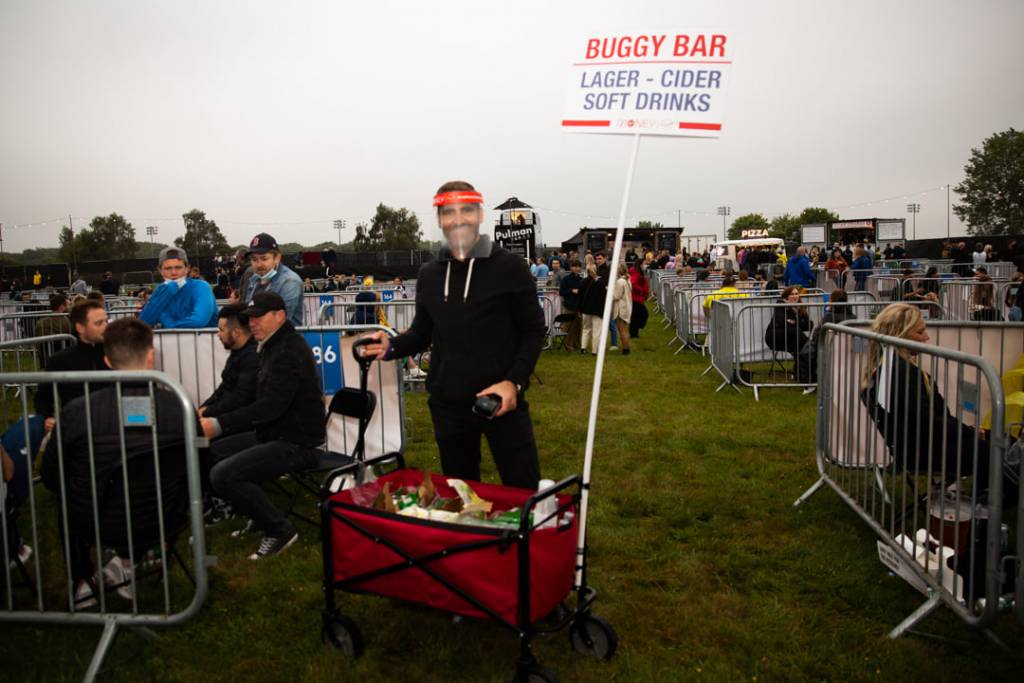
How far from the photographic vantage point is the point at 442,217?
3465 mm

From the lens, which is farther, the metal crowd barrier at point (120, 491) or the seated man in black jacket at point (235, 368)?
the seated man in black jacket at point (235, 368)

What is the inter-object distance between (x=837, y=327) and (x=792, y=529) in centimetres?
136

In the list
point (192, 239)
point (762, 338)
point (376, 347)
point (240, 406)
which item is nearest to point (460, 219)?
point (376, 347)

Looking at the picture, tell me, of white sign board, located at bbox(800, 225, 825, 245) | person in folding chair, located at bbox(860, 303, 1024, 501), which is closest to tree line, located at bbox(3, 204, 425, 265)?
white sign board, located at bbox(800, 225, 825, 245)

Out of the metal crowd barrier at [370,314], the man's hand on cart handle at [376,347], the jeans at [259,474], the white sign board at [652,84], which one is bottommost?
the jeans at [259,474]

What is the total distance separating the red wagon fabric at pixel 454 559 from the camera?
3.00 metres

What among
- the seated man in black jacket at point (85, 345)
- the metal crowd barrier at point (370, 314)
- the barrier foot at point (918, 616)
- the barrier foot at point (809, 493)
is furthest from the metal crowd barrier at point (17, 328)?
→ the barrier foot at point (918, 616)

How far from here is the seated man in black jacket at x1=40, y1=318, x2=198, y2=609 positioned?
3.57 meters

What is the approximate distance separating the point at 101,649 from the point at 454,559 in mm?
1672

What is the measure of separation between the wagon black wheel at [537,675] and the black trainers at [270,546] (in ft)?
7.42

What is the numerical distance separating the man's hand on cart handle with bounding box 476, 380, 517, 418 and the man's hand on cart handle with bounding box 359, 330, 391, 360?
658 mm

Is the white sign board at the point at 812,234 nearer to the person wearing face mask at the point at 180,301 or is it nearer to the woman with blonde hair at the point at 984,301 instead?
the woman with blonde hair at the point at 984,301

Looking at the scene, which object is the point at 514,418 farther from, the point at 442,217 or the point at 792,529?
the point at 792,529

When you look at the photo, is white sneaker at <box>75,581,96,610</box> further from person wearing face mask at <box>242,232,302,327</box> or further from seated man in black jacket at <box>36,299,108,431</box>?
person wearing face mask at <box>242,232,302,327</box>
